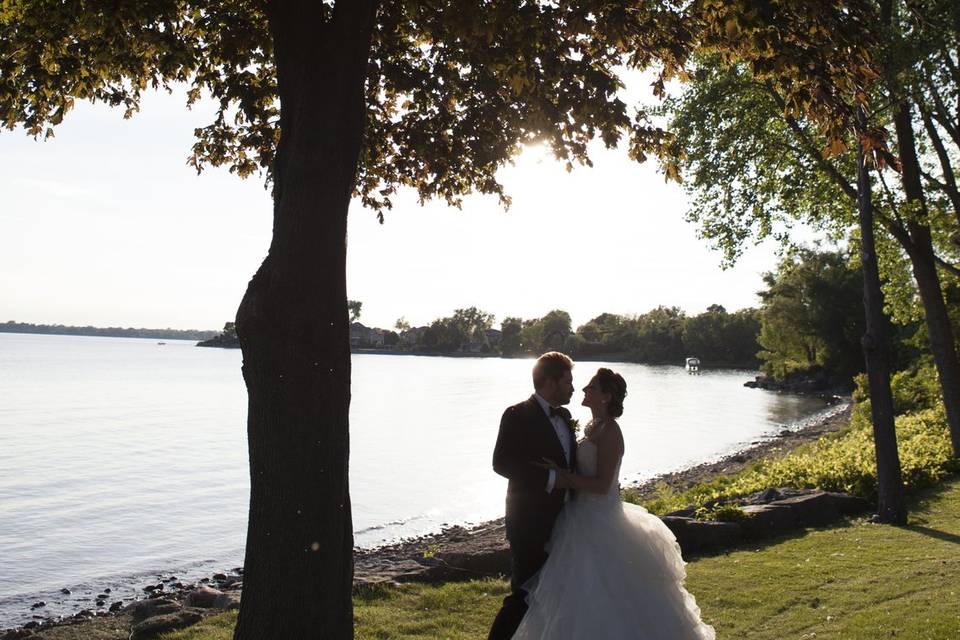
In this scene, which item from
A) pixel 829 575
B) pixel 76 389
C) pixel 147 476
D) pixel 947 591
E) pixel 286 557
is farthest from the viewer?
pixel 76 389

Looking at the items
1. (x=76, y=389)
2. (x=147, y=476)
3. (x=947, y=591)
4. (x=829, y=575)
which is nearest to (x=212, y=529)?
(x=147, y=476)

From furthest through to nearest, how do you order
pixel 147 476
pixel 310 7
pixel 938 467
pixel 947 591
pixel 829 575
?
pixel 147 476
pixel 938 467
pixel 829 575
pixel 947 591
pixel 310 7

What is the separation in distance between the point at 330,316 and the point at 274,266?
1.67ft

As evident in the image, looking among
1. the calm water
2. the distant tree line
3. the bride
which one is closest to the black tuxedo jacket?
the bride

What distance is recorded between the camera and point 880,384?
11680 mm

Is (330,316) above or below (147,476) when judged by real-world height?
above

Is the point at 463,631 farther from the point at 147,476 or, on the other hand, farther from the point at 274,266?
the point at 147,476

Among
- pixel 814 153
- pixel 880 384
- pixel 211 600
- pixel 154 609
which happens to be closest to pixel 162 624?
pixel 211 600

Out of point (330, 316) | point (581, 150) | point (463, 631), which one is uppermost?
point (581, 150)

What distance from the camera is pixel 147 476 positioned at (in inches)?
1023

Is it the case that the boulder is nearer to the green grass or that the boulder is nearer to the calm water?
the green grass

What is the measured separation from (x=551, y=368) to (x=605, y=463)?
2.73 feet

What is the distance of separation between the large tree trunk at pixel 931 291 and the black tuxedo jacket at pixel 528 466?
14.2 metres

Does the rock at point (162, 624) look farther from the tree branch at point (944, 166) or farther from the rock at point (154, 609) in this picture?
the tree branch at point (944, 166)
